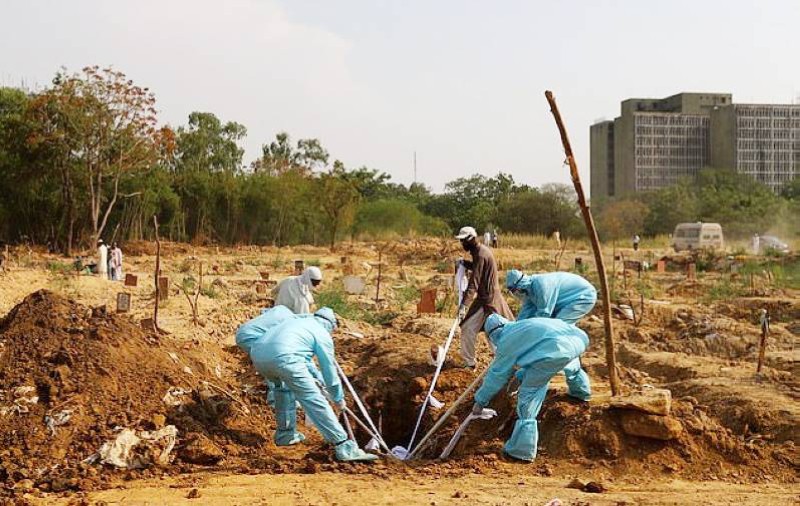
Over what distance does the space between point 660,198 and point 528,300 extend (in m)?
44.2

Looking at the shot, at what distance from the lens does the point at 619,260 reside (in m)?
27.3

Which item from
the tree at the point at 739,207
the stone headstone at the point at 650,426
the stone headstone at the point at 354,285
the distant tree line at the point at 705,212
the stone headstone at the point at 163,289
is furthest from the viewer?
the tree at the point at 739,207

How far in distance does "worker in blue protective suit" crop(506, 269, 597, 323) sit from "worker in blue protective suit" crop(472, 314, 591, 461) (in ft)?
2.77

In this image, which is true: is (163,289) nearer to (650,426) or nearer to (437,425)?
(437,425)

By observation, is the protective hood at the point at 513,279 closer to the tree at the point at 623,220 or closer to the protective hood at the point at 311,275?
the protective hood at the point at 311,275

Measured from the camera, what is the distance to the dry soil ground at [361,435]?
20.2ft

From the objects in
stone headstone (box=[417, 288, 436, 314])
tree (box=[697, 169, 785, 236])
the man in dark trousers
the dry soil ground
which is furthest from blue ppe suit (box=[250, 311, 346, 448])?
tree (box=[697, 169, 785, 236])

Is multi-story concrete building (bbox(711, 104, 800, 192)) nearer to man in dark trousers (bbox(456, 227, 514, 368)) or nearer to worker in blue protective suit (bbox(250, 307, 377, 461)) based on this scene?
man in dark trousers (bbox(456, 227, 514, 368))

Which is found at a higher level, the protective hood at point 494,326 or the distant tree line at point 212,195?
the distant tree line at point 212,195

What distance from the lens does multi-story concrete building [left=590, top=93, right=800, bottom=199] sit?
65312 mm

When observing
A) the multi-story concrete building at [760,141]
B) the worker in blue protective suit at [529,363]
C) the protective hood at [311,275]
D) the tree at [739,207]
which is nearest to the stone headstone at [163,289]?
the protective hood at [311,275]

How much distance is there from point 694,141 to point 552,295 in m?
64.3

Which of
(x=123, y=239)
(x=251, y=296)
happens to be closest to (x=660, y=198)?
(x=123, y=239)

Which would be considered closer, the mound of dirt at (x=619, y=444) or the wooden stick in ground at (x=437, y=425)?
the mound of dirt at (x=619, y=444)
